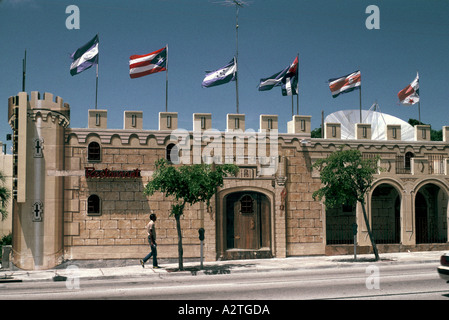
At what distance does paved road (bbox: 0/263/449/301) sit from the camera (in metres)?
13.2

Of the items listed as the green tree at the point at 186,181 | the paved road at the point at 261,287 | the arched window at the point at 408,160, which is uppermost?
the arched window at the point at 408,160

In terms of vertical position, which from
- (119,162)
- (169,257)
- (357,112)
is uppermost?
(357,112)

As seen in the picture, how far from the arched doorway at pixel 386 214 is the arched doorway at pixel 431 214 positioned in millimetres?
1114

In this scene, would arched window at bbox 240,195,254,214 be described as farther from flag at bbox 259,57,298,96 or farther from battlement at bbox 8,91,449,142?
flag at bbox 259,57,298,96

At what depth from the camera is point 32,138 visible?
21.2m

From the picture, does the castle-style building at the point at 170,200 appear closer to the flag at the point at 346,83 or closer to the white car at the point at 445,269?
the flag at the point at 346,83

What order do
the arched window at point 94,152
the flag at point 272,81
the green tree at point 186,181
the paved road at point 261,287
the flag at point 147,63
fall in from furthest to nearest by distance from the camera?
the flag at point 272,81 → the flag at point 147,63 → the arched window at point 94,152 → the green tree at point 186,181 → the paved road at point 261,287

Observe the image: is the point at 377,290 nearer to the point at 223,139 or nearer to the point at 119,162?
the point at 223,139

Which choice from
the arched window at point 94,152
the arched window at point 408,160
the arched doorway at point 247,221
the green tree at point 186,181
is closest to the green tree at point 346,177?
the arched doorway at point 247,221

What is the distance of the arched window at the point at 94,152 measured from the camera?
22500 millimetres

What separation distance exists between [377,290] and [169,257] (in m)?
11.5

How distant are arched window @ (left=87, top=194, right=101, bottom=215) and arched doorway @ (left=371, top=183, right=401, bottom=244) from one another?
1452 centimetres

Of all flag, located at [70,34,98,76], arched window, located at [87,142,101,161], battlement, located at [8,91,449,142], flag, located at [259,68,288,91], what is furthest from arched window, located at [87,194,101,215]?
flag, located at [259,68,288,91]

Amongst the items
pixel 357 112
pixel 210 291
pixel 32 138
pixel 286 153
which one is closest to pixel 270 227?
pixel 286 153
